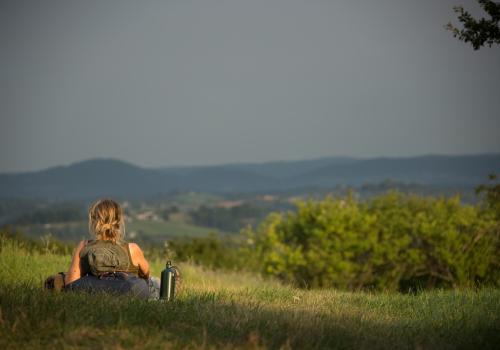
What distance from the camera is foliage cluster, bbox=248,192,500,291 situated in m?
25.9

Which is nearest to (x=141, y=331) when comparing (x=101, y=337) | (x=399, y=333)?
(x=101, y=337)

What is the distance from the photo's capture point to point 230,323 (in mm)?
6078

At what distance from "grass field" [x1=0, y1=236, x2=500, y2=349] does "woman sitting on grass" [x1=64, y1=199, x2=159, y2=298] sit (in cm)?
68

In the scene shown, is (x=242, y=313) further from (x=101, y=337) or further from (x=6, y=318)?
(x=6, y=318)

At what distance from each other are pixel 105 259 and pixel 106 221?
439mm

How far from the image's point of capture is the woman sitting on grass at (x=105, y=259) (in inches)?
296

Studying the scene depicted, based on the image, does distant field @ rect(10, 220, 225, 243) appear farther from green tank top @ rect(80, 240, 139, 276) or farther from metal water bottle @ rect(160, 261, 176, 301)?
metal water bottle @ rect(160, 261, 176, 301)

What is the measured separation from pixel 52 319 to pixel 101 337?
54 centimetres

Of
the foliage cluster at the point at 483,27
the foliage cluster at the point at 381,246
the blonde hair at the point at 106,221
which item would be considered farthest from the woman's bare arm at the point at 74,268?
the foliage cluster at the point at 381,246

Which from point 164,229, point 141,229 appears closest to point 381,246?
point 141,229

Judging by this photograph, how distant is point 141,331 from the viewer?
18.2 ft

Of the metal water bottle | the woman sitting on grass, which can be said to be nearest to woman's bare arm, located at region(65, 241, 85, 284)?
the woman sitting on grass

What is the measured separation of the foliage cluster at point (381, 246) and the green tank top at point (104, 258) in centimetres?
1909

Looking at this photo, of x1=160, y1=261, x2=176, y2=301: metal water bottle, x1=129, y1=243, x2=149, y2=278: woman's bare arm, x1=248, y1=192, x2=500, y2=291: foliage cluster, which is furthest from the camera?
x1=248, y1=192, x2=500, y2=291: foliage cluster
